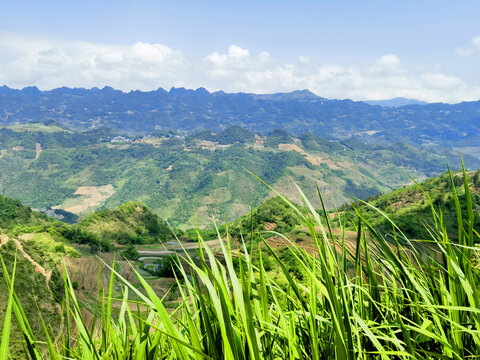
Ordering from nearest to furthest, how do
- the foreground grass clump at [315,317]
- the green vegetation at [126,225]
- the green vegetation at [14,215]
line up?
1. the foreground grass clump at [315,317]
2. the green vegetation at [14,215]
3. the green vegetation at [126,225]

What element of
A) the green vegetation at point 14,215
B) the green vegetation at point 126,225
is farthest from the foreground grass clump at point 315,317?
the green vegetation at point 14,215

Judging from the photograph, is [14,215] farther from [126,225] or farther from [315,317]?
[315,317]

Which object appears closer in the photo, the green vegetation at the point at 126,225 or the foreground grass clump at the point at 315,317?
the foreground grass clump at the point at 315,317

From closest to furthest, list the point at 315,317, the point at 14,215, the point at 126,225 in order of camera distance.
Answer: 1. the point at 315,317
2. the point at 14,215
3. the point at 126,225

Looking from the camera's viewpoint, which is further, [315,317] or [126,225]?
[126,225]

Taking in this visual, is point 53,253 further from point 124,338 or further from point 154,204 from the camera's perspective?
point 154,204

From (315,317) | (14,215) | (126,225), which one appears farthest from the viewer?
(126,225)

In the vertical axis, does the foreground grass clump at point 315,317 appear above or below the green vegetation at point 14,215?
above

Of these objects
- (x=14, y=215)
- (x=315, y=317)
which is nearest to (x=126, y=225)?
(x=14, y=215)

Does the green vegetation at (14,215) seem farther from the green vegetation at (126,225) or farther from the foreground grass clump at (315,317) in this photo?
the foreground grass clump at (315,317)

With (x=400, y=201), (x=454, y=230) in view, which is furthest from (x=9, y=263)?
(x=400, y=201)

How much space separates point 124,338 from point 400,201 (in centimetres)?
7939

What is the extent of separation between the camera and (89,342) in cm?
171

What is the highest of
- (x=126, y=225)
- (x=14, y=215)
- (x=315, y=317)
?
(x=315, y=317)
